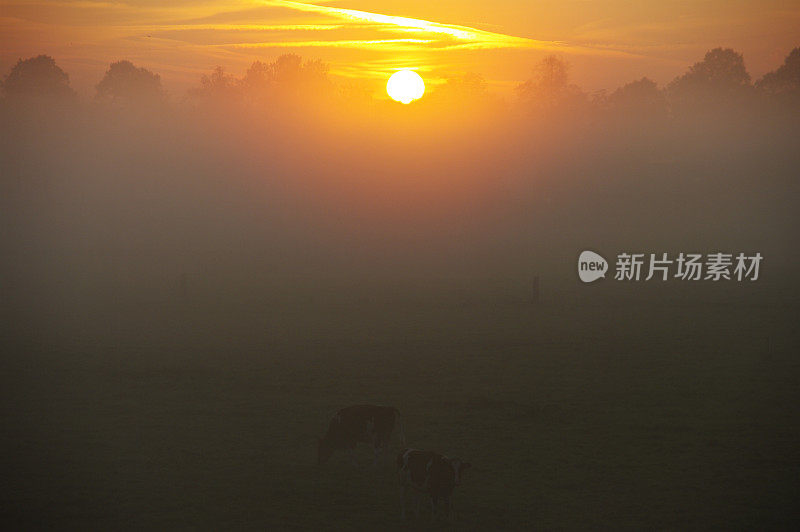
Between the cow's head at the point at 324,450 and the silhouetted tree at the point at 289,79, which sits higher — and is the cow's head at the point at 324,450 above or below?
below

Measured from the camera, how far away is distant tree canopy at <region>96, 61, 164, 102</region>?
11194 centimetres

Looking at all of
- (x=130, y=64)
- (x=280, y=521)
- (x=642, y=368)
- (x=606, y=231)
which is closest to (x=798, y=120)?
(x=606, y=231)

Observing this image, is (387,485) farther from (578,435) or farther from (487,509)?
(578,435)

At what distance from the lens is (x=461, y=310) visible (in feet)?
116

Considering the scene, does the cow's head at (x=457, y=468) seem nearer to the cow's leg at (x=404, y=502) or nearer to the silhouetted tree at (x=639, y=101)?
the cow's leg at (x=404, y=502)

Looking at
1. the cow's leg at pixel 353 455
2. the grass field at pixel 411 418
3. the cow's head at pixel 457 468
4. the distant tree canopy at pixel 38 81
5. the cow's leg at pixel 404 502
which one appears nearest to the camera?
the cow's head at pixel 457 468

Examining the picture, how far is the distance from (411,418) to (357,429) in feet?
10.9

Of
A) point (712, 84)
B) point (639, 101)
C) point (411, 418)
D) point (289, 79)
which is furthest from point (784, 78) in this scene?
point (411, 418)

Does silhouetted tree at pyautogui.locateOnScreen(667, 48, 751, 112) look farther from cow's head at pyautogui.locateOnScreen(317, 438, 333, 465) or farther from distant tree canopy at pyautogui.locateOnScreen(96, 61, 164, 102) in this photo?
cow's head at pyautogui.locateOnScreen(317, 438, 333, 465)

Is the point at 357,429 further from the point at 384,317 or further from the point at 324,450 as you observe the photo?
the point at 384,317

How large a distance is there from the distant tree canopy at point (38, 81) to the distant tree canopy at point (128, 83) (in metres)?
6.26

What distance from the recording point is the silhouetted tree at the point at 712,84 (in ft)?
361

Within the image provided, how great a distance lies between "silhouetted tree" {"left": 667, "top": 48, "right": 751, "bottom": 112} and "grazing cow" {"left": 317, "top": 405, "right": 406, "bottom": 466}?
101 meters

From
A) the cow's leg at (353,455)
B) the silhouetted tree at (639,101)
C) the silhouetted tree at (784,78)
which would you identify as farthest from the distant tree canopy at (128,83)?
the cow's leg at (353,455)
